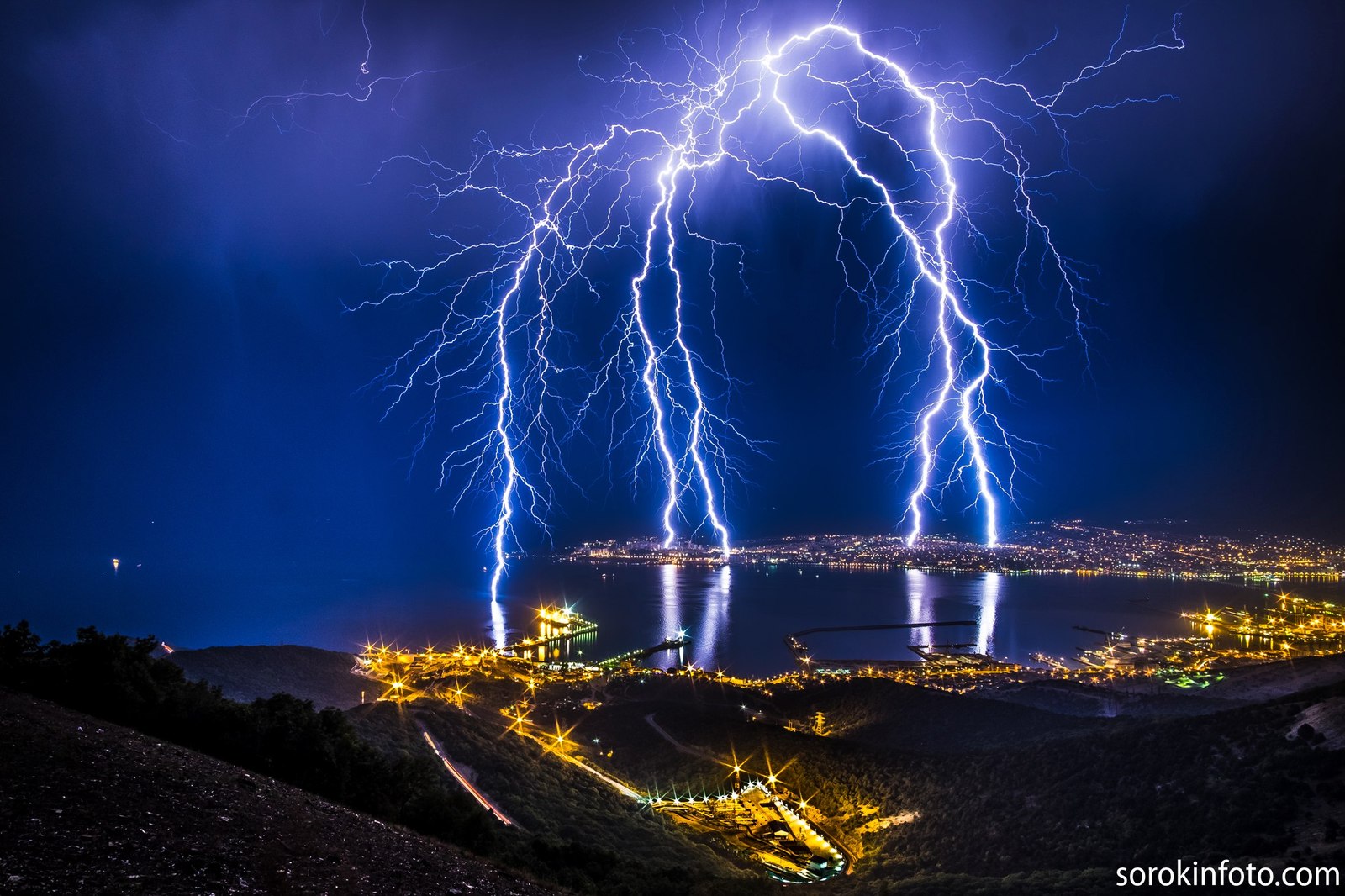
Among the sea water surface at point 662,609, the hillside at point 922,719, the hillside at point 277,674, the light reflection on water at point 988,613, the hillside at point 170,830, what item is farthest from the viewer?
the light reflection on water at point 988,613

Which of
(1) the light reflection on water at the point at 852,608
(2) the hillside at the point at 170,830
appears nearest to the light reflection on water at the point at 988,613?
(1) the light reflection on water at the point at 852,608

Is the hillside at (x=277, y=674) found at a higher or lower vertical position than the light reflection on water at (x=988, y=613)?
higher

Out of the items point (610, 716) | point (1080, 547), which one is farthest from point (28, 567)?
point (1080, 547)

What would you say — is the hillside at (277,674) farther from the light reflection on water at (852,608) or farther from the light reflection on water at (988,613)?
the light reflection on water at (988,613)

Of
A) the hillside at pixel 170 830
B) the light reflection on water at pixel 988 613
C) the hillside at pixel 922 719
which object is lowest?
the light reflection on water at pixel 988 613

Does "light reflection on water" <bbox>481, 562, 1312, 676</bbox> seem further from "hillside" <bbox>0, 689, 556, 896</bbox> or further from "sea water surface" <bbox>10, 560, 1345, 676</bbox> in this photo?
"hillside" <bbox>0, 689, 556, 896</bbox>

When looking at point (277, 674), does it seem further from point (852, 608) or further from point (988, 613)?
point (988, 613)

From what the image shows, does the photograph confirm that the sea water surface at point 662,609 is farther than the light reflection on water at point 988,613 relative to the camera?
No

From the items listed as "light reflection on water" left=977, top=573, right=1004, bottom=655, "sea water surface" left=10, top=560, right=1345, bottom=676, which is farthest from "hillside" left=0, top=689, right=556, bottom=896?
"light reflection on water" left=977, top=573, right=1004, bottom=655
